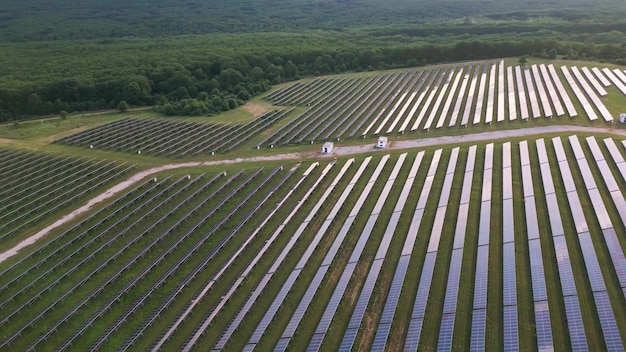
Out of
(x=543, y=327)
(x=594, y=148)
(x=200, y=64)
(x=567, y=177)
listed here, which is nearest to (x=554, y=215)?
(x=567, y=177)

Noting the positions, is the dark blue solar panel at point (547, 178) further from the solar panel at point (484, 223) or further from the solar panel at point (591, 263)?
the solar panel at point (591, 263)

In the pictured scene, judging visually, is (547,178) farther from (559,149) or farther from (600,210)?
(559,149)

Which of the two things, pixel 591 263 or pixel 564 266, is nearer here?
pixel 591 263

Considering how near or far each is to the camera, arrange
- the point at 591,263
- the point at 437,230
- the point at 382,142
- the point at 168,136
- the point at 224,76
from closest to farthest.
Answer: the point at 591,263 < the point at 437,230 < the point at 382,142 < the point at 168,136 < the point at 224,76

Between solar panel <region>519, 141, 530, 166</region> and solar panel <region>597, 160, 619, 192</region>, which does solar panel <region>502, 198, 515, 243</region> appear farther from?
solar panel <region>519, 141, 530, 166</region>

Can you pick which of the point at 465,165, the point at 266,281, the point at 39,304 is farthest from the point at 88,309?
the point at 465,165

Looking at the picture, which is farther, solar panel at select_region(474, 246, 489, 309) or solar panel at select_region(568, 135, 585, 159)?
solar panel at select_region(568, 135, 585, 159)

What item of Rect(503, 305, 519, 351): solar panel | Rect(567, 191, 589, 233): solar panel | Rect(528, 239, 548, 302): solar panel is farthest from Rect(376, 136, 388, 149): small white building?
Rect(503, 305, 519, 351): solar panel

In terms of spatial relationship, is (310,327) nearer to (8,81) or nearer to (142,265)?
(142,265)
